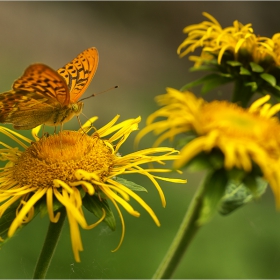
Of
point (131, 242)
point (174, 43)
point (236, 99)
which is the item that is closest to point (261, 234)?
point (131, 242)

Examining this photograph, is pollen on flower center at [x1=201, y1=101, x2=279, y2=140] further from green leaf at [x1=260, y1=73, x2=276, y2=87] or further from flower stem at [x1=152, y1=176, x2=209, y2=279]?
green leaf at [x1=260, y1=73, x2=276, y2=87]

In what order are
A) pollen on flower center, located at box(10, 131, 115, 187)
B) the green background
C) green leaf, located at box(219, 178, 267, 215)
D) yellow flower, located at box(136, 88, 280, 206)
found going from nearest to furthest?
yellow flower, located at box(136, 88, 280, 206), green leaf, located at box(219, 178, 267, 215), pollen on flower center, located at box(10, 131, 115, 187), the green background

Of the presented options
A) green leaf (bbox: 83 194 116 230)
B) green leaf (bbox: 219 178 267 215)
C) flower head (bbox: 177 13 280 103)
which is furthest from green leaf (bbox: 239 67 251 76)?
green leaf (bbox: 83 194 116 230)

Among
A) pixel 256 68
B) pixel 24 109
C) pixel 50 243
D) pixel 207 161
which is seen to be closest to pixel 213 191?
pixel 207 161

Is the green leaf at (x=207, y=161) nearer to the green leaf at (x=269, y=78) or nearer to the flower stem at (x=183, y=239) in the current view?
the flower stem at (x=183, y=239)

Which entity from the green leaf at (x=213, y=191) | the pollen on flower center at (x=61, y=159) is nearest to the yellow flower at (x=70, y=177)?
the pollen on flower center at (x=61, y=159)
